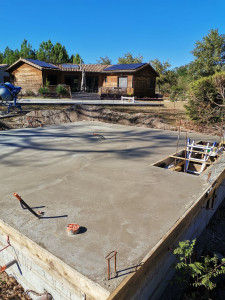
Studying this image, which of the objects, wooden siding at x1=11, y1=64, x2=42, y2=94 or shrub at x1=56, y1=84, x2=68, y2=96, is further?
wooden siding at x1=11, y1=64, x2=42, y2=94

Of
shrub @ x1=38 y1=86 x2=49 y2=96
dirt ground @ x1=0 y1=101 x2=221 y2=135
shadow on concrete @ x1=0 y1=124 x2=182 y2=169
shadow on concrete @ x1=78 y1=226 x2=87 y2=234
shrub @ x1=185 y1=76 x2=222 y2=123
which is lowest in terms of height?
shadow on concrete @ x1=78 y1=226 x2=87 y2=234

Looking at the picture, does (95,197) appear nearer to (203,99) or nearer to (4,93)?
(203,99)

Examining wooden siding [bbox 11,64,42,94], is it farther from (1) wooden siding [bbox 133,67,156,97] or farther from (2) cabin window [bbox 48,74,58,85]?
(1) wooden siding [bbox 133,67,156,97]

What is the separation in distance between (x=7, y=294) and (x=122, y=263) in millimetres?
2140

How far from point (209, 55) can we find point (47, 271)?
127ft

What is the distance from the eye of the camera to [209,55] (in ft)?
113

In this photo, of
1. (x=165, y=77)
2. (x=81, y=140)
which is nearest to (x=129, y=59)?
(x=165, y=77)

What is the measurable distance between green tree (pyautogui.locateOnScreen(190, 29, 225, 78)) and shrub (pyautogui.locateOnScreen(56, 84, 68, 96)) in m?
21.2

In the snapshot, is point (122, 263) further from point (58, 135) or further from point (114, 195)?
point (58, 135)

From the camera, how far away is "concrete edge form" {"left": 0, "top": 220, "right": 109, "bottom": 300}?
220 cm

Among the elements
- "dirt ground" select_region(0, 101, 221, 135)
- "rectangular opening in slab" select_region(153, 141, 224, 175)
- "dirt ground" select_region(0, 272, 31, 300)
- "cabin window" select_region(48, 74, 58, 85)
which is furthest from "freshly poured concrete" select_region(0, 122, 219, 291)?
"cabin window" select_region(48, 74, 58, 85)

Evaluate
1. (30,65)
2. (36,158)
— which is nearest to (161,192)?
(36,158)

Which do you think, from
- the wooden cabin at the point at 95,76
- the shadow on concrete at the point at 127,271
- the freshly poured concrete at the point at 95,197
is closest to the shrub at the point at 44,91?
the wooden cabin at the point at 95,76

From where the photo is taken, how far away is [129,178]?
4746mm
